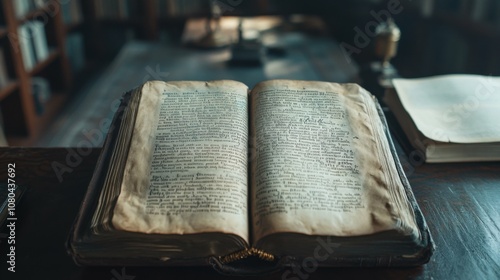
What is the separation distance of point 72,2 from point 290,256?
301 centimetres

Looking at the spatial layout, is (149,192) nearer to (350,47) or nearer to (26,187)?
(26,187)

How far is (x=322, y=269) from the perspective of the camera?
0.53 metres

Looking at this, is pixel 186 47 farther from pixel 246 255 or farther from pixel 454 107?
pixel 246 255

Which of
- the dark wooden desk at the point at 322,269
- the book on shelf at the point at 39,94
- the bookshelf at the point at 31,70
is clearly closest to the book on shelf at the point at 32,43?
the bookshelf at the point at 31,70

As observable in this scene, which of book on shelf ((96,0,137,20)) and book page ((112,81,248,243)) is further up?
book page ((112,81,248,243))

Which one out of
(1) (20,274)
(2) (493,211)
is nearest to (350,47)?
(2) (493,211)

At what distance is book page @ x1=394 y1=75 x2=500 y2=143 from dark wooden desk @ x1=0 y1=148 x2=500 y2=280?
0.16ft

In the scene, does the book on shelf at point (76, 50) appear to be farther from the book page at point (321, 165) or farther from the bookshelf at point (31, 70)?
the book page at point (321, 165)

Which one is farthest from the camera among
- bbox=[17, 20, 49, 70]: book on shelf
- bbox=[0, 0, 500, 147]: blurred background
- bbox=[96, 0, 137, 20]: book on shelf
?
bbox=[96, 0, 137, 20]: book on shelf

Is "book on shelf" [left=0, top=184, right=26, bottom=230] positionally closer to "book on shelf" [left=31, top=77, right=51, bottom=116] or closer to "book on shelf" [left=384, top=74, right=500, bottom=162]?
"book on shelf" [left=384, top=74, right=500, bottom=162]

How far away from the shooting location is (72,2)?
3104 mm

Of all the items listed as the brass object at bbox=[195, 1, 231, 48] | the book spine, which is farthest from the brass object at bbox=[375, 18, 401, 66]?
the book spine

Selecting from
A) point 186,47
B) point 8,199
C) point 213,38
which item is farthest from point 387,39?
point 8,199

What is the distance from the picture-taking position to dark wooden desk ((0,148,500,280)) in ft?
1.74
